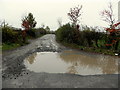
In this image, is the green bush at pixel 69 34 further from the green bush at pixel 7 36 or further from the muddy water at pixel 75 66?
the muddy water at pixel 75 66

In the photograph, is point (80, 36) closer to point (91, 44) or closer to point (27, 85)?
point (91, 44)

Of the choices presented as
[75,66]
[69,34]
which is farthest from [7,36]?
[75,66]

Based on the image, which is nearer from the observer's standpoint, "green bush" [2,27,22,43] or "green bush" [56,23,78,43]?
"green bush" [2,27,22,43]

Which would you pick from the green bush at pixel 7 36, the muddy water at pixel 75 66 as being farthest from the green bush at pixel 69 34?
the muddy water at pixel 75 66

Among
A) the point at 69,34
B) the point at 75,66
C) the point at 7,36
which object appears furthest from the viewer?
the point at 69,34

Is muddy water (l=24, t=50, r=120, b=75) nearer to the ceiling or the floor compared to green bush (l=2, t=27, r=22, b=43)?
nearer to the floor

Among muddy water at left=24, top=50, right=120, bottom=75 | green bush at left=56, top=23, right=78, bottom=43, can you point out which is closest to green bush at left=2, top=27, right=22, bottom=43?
green bush at left=56, top=23, right=78, bottom=43

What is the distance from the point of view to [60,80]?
215 inches

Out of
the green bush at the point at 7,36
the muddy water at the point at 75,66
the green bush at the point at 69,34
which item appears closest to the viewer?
the muddy water at the point at 75,66

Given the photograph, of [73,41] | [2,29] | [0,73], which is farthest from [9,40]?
[0,73]

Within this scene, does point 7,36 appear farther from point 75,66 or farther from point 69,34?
point 75,66

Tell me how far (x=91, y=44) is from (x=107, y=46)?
8.42 ft

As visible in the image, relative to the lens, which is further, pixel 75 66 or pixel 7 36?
pixel 7 36

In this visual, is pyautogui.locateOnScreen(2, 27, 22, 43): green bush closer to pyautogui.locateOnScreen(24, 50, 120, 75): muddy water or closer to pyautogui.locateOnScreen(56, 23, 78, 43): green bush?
pyautogui.locateOnScreen(56, 23, 78, 43): green bush
